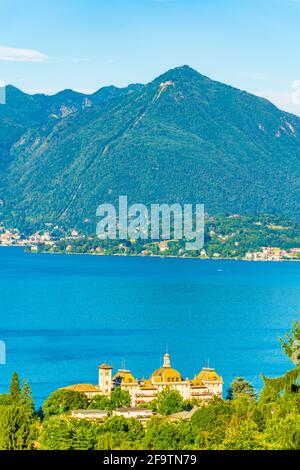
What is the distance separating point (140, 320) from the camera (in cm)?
4759

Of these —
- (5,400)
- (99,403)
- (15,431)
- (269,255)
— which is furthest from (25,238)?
(15,431)

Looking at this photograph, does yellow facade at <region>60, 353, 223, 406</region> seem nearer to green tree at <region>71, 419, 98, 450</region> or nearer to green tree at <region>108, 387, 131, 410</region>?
green tree at <region>108, 387, 131, 410</region>

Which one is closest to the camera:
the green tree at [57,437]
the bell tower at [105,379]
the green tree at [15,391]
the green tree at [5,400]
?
the green tree at [57,437]

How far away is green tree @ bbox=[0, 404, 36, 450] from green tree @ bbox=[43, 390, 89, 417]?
175 inches

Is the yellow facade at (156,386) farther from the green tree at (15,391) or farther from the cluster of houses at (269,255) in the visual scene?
the cluster of houses at (269,255)

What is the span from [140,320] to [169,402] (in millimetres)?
25060

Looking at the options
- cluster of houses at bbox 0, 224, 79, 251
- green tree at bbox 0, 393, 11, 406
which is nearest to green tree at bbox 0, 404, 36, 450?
green tree at bbox 0, 393, 11, 406

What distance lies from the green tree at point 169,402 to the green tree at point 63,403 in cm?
143

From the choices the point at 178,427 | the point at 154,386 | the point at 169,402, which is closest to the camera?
the point at 178,427

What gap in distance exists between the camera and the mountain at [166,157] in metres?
133

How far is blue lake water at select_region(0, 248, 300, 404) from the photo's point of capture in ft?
112

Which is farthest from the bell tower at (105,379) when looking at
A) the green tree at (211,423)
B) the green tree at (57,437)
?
the green tree at (57,437)

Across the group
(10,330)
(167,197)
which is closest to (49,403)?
(10,330)

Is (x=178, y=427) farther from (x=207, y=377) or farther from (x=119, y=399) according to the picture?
(x=207, y=377)
